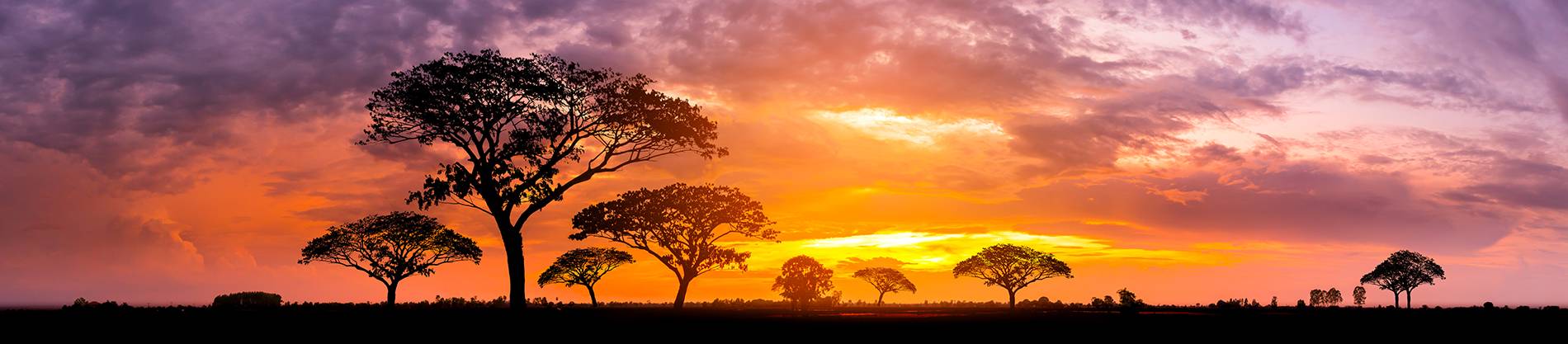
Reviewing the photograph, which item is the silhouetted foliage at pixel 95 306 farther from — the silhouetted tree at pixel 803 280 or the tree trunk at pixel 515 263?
the silhouetted tree at pixel 803 280

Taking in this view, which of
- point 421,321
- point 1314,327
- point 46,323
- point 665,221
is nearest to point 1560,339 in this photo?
point 1314,327

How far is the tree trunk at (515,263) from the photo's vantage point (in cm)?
4600

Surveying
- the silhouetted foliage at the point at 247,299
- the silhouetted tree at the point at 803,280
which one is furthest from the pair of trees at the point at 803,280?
the silhouetted foliage at the point at 247,299

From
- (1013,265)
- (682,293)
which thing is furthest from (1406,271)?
(682,293)

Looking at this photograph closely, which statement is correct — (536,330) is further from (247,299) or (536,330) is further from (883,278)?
(883,278)

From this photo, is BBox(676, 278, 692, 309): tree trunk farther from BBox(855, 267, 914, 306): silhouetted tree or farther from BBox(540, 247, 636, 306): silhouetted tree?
BBox(855, 267, 914, 306): silhouetted tree

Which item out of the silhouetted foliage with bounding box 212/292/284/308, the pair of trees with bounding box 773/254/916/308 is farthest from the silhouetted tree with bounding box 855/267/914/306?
the silhouetted foliage with bounding box 212/292/284/308

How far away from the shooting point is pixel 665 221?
3219 inches

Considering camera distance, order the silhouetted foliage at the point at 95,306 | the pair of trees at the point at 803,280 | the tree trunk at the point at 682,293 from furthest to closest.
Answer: the pair of trees at the point at 803,280
the tree trunk at the point at 682,293
the silhouetted foliage at the point at 95,306

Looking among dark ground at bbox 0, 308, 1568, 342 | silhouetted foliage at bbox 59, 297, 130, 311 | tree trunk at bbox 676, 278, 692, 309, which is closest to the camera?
dark ground at bbox 0, 308, 1568, 342

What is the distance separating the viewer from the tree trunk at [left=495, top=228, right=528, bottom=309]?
46000 mm

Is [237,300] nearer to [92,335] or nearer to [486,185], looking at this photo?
[486,185]

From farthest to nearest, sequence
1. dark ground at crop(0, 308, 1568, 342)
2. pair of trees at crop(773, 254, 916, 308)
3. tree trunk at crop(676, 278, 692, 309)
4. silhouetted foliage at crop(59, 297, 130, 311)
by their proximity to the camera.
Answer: pair of trees at crop(773, 254, 916, 308), tree trunk at crop(676, 278, 692, 309), silhouetted foliage at crop(59, 297, 130, 311), dark ground at crop(0, 308, 1568, 342)

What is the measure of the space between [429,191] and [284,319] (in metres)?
12.3
